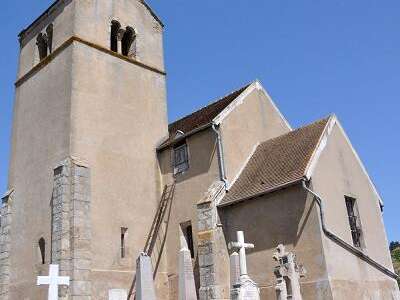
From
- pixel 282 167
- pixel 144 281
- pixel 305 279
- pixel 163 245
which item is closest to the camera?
pixel 144 281

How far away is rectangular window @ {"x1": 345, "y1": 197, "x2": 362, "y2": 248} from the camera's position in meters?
16.2

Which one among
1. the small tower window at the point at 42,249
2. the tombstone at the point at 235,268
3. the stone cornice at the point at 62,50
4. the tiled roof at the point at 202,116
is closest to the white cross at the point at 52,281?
the tombstone at the point at 235,268

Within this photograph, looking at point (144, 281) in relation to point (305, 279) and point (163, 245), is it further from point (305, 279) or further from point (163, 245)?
point (163, 245)

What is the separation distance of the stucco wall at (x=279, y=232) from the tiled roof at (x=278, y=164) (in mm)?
322

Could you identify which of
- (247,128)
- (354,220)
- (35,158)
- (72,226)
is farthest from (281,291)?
(35,158)

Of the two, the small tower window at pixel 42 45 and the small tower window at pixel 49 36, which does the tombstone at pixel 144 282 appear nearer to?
the small tower window at pixel 49 36

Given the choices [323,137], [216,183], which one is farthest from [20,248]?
[323,137]

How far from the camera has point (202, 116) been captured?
814 inches

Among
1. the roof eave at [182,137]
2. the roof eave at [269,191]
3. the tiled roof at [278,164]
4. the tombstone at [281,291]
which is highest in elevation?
the roof eave at [182,137]

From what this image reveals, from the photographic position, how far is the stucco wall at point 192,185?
17625mm

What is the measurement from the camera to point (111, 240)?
16.8m

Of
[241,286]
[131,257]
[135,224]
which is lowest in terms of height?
[241,286]

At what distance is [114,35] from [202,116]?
538 cm

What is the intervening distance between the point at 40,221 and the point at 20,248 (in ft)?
5.27
